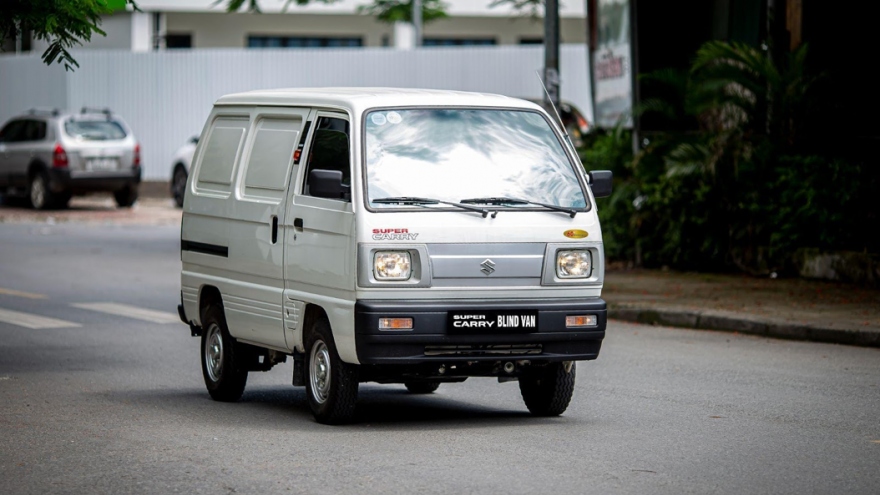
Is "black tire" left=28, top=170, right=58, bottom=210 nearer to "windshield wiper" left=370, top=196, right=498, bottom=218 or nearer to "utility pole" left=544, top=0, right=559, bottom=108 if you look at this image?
"utility pole" left=544, top=0, right=559, bottom=108

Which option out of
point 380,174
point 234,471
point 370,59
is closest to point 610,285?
point 380,174

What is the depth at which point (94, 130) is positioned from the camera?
31125 mm

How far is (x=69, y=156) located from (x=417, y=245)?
74.8ft

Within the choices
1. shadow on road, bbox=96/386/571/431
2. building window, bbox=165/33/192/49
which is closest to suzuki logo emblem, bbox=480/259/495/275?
shadow on road, bbox=96/386/571/431

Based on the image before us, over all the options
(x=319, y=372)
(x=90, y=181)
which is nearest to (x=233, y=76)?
(x=90, y=181)

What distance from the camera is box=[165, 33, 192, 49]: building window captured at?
5212 centimetres

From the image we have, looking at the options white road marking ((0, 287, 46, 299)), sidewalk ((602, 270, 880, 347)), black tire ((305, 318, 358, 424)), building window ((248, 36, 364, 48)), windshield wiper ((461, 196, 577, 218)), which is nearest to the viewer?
black tire ((305, 318, 358, 424))

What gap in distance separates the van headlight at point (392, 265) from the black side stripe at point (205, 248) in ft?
5.89

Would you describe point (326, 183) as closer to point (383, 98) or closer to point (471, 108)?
point (383, 98)

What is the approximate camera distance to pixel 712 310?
1506cm

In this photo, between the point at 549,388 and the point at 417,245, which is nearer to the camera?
the point at 417,245

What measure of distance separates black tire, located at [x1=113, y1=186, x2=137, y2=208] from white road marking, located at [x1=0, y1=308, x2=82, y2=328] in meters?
16.1

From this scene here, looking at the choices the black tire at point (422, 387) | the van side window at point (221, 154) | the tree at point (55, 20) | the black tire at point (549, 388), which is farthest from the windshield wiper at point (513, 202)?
the tree at point (55, 20)

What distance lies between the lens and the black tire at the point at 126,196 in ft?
104
